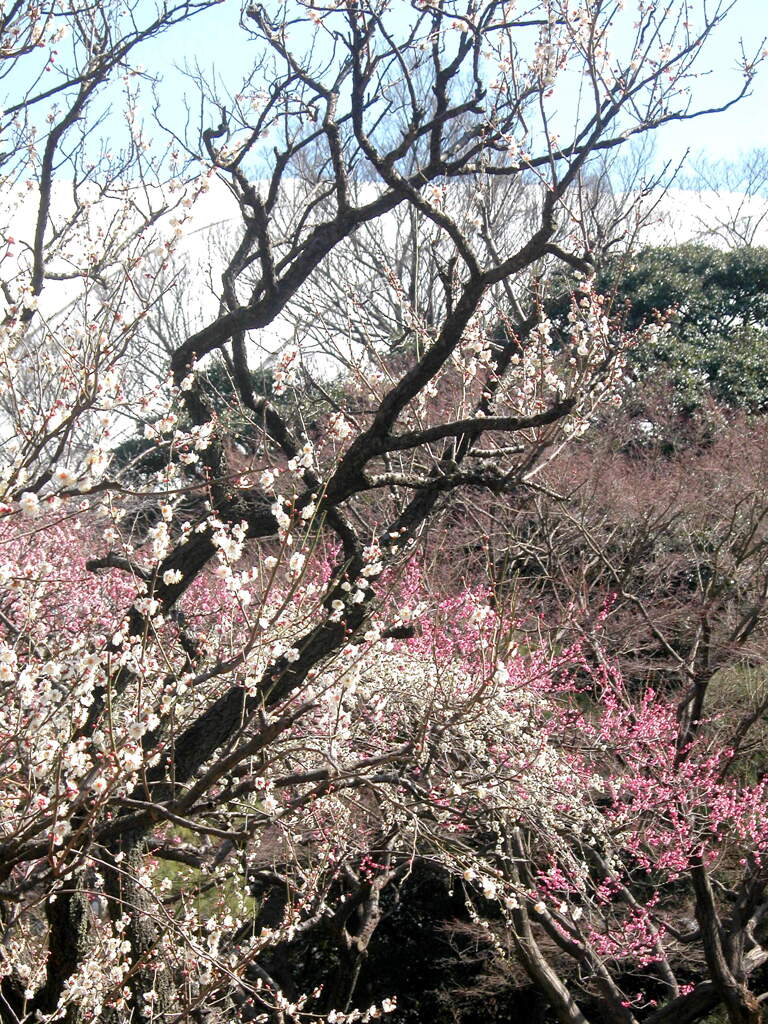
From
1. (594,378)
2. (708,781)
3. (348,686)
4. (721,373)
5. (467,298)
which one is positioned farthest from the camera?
(721,373)

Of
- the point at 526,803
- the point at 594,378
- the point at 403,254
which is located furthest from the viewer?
the point at 403,254

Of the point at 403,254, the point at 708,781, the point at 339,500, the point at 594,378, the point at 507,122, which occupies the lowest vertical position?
the point at 708,781

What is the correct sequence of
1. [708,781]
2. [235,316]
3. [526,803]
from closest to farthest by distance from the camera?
1. [235,316]
2. [526,803]
3. [708,781]

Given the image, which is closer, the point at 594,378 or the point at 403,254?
the point at 594,378

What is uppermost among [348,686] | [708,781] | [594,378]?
[594,378]

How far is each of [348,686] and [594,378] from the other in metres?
A: 2.06

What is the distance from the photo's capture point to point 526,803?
20.3 feet

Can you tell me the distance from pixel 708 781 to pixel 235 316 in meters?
4.90

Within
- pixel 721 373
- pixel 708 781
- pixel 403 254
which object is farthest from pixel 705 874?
pixel 403 254

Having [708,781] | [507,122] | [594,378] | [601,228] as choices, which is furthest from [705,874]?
[507,122]

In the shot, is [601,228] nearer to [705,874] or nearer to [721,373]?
[705,874]

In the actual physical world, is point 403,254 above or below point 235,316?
above

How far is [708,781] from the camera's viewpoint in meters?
7.02

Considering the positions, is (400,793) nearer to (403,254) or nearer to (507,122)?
(507,122)
